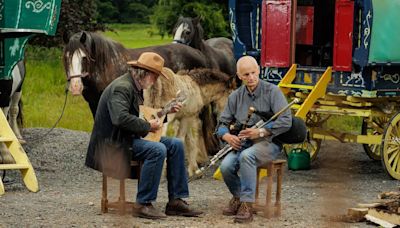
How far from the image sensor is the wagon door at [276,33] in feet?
34.5

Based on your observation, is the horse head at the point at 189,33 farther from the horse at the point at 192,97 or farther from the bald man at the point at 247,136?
the bald man at the point at 247,136

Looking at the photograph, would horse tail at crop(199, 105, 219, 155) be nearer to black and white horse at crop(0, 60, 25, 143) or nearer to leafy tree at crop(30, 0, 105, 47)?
black and white horse at crop(0, 60, 25, 143)

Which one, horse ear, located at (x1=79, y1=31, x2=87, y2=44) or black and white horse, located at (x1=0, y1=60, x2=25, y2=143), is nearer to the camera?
horse ear, located at (x1=79, y1=31, x2=87, y2=44)

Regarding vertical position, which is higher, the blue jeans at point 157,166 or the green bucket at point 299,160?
the blue jeans at point 157,166

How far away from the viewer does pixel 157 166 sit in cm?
690

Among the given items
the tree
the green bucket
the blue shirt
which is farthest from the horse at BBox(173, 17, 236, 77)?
the tree

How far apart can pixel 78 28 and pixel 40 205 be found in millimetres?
11472

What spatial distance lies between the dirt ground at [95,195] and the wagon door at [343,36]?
39.0 inches

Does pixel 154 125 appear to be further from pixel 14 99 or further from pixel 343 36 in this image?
pixel 14 99

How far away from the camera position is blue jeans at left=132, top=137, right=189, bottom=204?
6.89 metres

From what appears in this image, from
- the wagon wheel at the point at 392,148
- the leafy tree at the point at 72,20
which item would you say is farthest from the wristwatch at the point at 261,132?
the leafy tree at the point at 72,20

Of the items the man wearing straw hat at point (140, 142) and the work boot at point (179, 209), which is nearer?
the man wearing straw hat at point (140, 142)

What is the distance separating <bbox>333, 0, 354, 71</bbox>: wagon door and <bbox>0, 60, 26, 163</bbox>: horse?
138 inches

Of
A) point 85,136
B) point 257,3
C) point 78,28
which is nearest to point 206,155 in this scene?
point 257,3
